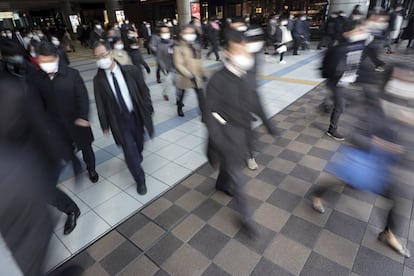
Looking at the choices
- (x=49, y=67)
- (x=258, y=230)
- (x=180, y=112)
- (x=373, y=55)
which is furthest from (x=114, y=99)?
(x=373, y=55)

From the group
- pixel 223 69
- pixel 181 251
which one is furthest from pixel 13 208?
pixel 223 69

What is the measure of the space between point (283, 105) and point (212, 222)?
3757 mm

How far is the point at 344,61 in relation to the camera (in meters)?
3.41

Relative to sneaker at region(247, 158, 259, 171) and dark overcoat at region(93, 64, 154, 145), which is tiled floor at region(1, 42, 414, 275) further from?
dark overcoat at region(93, 64, 154, 145)

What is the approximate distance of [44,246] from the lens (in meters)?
1.57

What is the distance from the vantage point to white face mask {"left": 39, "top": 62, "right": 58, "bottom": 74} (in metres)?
2.63

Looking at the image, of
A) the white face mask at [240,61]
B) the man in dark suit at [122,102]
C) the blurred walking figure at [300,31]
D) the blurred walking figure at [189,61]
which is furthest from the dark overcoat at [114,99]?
the blurred walking figure at [300,31]

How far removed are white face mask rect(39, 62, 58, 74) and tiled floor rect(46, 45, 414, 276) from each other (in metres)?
1.54

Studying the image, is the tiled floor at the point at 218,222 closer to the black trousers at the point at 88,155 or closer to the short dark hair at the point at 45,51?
the black trousers at the point at 88,155

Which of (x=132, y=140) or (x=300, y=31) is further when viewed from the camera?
(x=300, y=31)

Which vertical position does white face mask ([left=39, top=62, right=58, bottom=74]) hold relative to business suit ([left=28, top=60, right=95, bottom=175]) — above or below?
above

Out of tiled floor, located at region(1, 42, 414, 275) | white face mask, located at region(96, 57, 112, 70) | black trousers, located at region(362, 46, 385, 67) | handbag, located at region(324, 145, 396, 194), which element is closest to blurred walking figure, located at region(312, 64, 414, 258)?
handbag, located at region(324, 145, 396, 194)

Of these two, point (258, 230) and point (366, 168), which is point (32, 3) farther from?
point (366, 168)

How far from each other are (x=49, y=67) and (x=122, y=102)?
31.2 inches
